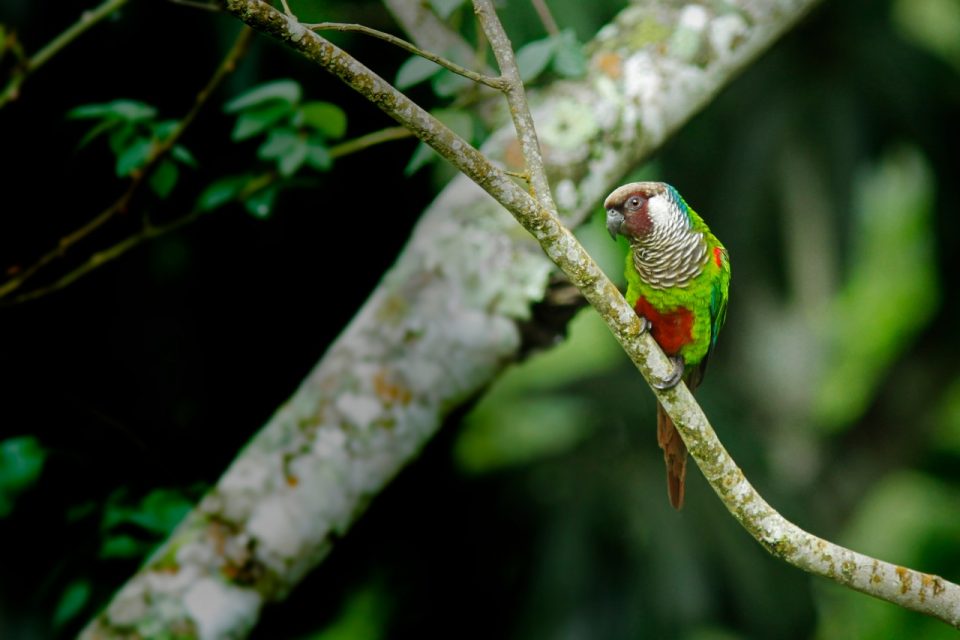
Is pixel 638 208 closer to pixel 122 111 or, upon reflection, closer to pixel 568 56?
pixel 568 56

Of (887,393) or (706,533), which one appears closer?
(706,533)

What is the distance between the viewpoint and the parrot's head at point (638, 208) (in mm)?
1549

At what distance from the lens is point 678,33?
2793 millimetres

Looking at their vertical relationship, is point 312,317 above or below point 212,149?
below

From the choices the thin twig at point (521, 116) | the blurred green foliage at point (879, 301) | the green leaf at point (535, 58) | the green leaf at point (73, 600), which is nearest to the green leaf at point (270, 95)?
the green leaf at point (535, 58)

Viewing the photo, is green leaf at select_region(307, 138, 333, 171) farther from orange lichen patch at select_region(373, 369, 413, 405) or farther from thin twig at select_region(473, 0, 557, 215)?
thin twig at select_region(473, 0, 557, 215)

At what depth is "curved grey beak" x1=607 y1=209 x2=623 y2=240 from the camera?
155cm

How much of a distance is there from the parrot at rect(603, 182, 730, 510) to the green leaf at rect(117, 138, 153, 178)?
142 centimetres

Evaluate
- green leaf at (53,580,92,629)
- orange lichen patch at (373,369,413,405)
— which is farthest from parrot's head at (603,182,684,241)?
green leaf at (53,580,92,629)

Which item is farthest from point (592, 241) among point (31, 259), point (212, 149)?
point (31, 259)

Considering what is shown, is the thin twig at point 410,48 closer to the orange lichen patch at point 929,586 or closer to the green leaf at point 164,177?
the orange lichen patch at point 929,586

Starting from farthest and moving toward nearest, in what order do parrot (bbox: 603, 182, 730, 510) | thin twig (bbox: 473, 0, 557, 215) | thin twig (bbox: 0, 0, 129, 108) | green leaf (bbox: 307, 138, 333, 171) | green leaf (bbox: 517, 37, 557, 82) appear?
thin twig (bbox: 0, 0, 129, 108) < green leaf (bbox: 307, 138, 333, 171) < green leaf (bbox: 517, 37, 557, 82) < parrot (bbox: 603, 182, 730, 510) < thin twig (bbox: 473, 0, 557, 215)

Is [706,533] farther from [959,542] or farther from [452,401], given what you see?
[959,542]

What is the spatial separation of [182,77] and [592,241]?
68.7 inches
